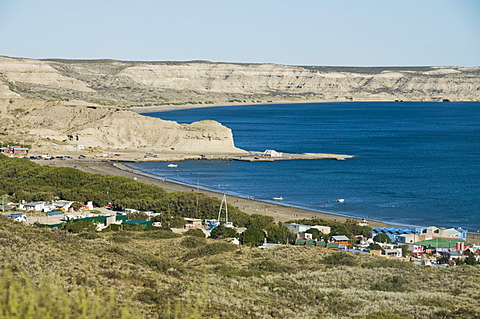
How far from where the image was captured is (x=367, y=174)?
232 ft

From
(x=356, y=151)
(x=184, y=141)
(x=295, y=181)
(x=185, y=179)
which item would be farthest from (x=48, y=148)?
(x=356, y=151)

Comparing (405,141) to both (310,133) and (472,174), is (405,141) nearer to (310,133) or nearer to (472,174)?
(310,133)

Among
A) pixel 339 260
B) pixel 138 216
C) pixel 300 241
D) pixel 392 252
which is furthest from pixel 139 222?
pixel 339 260

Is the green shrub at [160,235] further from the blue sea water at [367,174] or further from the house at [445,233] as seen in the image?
the blue sea water at [367,174]

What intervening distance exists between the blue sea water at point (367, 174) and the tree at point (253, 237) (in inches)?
624

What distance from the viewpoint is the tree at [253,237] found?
101 ft

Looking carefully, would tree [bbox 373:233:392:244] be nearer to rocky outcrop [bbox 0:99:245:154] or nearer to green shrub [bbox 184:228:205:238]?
green shrub [bbox 184:228:205:238]

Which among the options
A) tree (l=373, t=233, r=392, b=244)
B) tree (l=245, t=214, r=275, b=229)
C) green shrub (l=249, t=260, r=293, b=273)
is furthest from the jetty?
green shrub (l=249, t=260, r=293, b=273)

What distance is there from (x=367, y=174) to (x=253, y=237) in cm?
4180

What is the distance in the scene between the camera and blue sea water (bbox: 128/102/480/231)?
50.4 meters

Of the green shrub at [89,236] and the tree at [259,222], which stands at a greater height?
the green shrub at [89,236]

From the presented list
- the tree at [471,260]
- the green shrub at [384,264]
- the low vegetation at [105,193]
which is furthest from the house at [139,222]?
the tree at [471,260]

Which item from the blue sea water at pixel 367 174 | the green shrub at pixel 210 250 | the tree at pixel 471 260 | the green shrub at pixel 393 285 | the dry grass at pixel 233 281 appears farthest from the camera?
the blue sea water at pixel 367 174

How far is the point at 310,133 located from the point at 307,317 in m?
113
